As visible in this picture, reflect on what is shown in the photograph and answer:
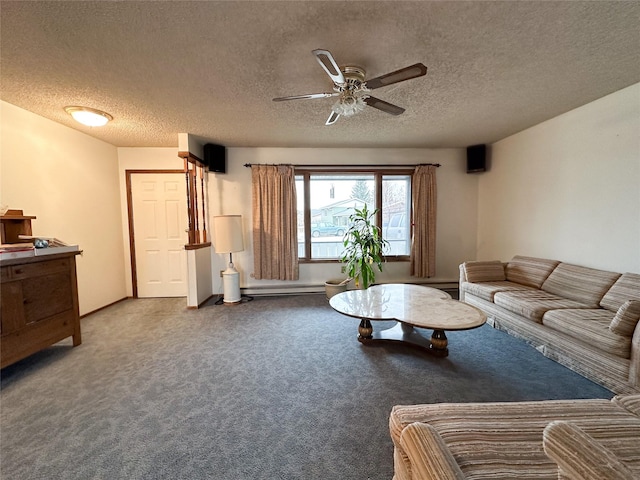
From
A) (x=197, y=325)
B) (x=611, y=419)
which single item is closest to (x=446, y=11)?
(x=611, y=419)

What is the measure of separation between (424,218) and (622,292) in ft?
8.14

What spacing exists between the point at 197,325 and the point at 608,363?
3.69m

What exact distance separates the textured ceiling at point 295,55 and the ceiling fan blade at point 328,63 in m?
0.21

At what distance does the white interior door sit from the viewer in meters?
4.20

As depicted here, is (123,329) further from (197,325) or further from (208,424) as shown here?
(208,424)

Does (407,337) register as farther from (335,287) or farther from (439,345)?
(335,287)

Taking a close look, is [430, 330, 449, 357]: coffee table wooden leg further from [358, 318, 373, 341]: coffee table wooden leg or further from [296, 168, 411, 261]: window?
[296, 168, 411, 261]: window

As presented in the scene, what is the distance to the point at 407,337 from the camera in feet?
8.39

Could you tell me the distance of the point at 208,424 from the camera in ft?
5.16

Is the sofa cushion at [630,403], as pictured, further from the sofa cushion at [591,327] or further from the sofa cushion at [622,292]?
the sofa cushion at [622,292]

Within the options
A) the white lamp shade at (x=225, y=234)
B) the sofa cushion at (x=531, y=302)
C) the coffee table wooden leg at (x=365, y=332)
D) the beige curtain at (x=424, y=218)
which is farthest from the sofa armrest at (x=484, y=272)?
the white lamp shade at (x=225, y=234)

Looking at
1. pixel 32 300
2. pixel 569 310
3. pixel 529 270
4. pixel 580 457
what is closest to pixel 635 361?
pixel 569 310

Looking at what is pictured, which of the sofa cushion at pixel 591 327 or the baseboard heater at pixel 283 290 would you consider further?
the baseboard heater at pixel 283 290

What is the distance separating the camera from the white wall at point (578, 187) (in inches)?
96.3
